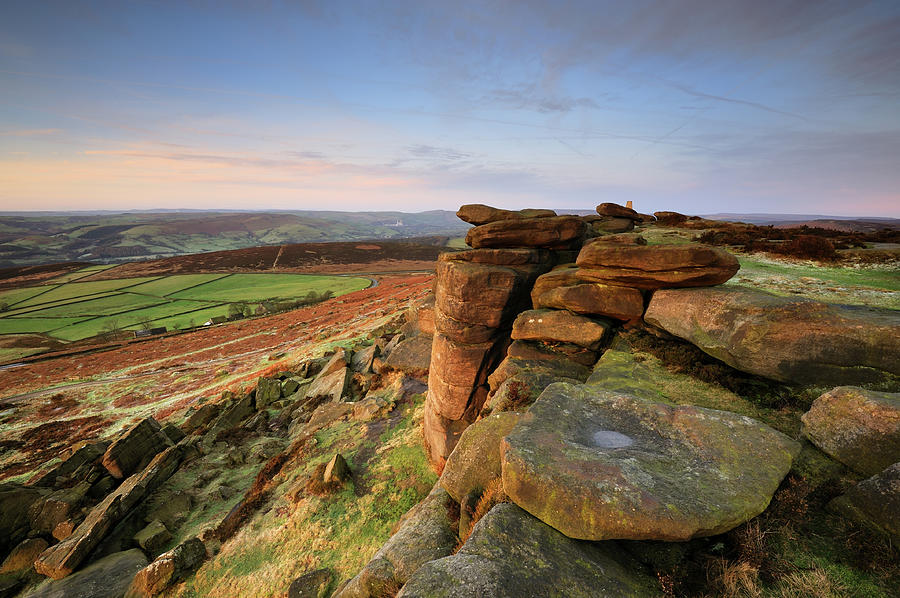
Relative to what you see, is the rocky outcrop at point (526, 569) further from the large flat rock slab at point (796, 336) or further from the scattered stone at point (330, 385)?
the scattered stone at point (330, 385)

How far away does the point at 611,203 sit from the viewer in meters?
30.6

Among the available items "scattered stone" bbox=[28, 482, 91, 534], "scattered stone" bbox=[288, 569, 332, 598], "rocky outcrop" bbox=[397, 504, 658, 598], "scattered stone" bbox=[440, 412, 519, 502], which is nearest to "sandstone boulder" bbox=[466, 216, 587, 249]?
"scattered stone" bbox=[440, 412, 519, 502]

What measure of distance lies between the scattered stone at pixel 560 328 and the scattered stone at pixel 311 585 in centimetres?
1255

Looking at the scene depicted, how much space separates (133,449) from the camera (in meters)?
22.3

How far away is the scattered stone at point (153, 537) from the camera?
53.1 feet

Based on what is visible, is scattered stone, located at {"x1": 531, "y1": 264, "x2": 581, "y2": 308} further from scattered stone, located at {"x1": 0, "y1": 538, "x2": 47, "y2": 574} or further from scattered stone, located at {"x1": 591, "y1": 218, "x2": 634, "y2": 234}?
scattered stone, located at {"x1": 0, "y1": 538, "x2": 47, "y2": 574}

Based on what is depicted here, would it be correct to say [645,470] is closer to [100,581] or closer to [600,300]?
[600,300]

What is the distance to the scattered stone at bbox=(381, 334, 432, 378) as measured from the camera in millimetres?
26591

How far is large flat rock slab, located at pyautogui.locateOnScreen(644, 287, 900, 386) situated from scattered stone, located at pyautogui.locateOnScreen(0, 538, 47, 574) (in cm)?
3193

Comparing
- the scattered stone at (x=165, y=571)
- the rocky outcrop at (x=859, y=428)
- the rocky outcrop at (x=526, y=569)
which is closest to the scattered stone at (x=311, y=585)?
the scattered stone at (x=165, y=571)

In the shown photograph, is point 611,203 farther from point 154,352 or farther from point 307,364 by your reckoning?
point 154,352

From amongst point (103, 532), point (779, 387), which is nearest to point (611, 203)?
point (779, 387)

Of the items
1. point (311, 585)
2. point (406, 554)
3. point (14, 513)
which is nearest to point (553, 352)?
point (406, 554)

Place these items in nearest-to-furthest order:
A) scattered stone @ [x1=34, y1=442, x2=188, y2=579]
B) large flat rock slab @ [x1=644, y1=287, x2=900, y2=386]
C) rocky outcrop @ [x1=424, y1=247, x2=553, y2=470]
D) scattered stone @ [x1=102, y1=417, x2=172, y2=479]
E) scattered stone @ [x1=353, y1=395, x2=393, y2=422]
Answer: large flat rock slab @ [x1=644, y1=287, x2=900, y2=386] → scattered stone @ [x1=34, y1=442, x2=188, y2=579] → rocky outcrop @ [x1=424, y1=247, x2=553, y2=470] → scattered stone @ [x1=102, y1=417, x2=172, y2=479] → scattered stone @ [x1=353, y1=395, x2=393, y2=422]
